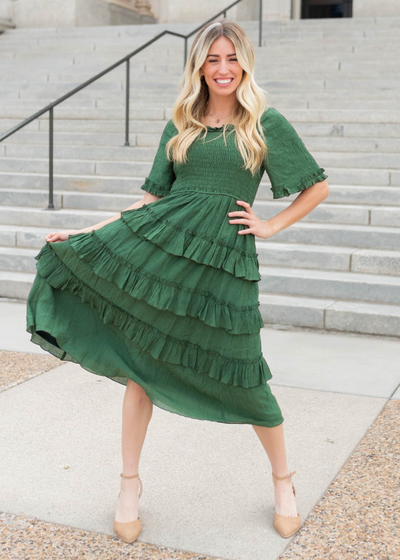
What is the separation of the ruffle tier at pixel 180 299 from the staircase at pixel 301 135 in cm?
318

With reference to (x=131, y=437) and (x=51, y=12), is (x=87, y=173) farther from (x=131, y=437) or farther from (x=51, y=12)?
(x=51, y=12)

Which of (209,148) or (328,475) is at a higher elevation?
(209,148)

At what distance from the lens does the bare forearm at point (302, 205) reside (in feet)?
9.14

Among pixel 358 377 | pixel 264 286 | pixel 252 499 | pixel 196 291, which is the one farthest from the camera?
pixel 264 286

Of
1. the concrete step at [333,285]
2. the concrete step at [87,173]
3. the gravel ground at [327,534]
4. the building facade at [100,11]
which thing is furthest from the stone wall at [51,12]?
the gravel ground at [327,534]

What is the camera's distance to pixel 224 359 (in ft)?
8.82

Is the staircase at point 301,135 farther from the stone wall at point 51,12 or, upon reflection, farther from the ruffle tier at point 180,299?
the ruffle tier at point 180,299

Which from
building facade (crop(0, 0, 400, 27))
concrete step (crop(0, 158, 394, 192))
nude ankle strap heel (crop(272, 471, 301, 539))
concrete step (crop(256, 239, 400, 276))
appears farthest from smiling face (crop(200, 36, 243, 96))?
building facade (crop(0, 0, 400, 27))

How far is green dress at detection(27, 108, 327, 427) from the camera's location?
2660 millimetres

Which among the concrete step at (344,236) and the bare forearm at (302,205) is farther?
the concrete step at (344,236)

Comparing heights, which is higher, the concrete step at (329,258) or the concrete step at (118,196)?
the concrete step at (118,196)

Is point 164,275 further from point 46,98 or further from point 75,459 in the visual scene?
point 46,98

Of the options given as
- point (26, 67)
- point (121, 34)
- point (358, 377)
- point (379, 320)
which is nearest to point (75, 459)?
point (358, 377)

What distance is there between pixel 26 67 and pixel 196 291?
36.5 ft
